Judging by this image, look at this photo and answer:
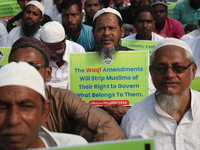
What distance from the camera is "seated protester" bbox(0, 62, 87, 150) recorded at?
204 centimetres

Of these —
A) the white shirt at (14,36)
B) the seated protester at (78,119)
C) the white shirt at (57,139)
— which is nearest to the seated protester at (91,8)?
the white shirt at (14,36)

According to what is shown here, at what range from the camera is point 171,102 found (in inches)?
121

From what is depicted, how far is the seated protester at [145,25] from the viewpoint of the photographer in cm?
652

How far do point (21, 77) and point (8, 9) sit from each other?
23.5 ft

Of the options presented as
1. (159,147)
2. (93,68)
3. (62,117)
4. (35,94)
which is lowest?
(159,147)

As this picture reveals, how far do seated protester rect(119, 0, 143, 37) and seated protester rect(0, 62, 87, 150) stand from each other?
5.97 meters

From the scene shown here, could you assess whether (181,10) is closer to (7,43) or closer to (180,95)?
(7,43)

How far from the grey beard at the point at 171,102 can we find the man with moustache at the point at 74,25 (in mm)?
3856

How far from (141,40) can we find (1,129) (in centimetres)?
438

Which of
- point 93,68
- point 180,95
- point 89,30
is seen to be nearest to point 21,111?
point 180,95

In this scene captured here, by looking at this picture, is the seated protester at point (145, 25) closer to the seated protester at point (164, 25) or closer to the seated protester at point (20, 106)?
the seated protester at point (164, 25)


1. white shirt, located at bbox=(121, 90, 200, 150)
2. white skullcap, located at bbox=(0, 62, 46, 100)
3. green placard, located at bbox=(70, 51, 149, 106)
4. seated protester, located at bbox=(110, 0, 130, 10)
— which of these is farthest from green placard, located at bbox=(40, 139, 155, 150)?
seated protester, located at bbox=(110, 0, 130, 10)

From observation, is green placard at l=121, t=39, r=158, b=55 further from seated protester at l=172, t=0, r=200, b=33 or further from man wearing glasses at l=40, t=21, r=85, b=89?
seated protester at l=172, t=0, r=200, b=33

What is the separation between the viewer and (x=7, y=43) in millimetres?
7062
